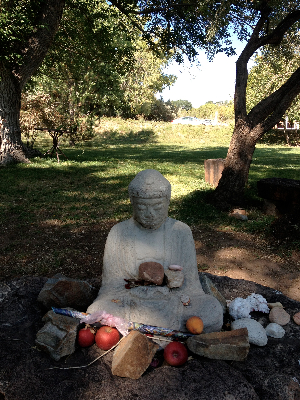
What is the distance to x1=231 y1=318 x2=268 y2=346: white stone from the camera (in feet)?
9.00

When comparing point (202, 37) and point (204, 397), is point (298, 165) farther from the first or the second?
point (204, 397)

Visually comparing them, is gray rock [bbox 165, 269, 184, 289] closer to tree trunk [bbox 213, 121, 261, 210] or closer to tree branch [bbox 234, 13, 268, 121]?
tree trunk [bbox 213, 121, 261, 210]

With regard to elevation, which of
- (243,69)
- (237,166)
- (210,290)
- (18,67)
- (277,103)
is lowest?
(210,290)

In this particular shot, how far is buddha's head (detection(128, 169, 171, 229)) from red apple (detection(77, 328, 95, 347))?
101cm

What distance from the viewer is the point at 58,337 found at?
254cm

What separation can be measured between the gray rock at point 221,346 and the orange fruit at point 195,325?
0.23ft

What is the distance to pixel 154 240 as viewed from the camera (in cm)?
303

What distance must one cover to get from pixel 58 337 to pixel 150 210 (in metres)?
1.24

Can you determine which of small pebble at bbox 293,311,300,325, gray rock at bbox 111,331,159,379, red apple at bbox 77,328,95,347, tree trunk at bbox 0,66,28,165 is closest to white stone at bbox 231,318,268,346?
small pebble at bbox 293,311,300,325

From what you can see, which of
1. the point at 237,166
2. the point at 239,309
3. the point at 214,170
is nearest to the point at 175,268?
the point at 239,309

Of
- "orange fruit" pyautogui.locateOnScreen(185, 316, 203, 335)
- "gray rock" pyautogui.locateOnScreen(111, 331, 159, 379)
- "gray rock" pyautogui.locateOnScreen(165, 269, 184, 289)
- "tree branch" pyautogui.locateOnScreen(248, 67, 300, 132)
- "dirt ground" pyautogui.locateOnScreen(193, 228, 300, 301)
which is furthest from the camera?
"tree branch" pyautogui.locateOnScreen(248, 67, 300, 132)

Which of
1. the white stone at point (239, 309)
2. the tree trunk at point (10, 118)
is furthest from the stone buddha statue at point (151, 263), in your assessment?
the tree trunk at point (10, 118)

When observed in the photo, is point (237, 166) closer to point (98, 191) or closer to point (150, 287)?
point (98, 191)

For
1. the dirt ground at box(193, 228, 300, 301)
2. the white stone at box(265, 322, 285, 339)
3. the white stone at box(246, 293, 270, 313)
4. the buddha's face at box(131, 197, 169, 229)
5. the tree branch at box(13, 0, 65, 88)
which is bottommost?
the dirt ground at box(193, 228, 300, 301)
